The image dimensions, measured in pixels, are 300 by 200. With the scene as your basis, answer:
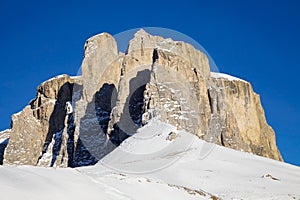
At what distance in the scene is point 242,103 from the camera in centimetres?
10656

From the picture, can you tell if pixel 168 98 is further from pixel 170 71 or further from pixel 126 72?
pixel 126 72

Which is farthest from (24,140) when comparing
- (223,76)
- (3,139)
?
(223,76)

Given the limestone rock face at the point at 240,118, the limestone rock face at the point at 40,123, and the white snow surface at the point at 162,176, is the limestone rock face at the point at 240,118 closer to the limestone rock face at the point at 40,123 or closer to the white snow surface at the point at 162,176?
the limestone rock face at the point at 40,123

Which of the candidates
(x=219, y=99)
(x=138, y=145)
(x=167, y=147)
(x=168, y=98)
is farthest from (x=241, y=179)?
(x=219, y=99)

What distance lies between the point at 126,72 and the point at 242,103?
102ft

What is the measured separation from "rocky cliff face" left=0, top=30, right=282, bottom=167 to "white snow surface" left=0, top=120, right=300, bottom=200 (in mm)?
24086

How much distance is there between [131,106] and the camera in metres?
83.8

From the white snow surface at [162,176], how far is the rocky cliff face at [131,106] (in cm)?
2409

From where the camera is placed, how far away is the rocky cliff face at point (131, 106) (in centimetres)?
7969

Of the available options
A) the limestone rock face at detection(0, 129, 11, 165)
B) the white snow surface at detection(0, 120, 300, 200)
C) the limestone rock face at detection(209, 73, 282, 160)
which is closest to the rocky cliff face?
the limestone rock face at detection(209, 73, 282, 160)

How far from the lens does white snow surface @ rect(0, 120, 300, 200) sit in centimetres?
1772

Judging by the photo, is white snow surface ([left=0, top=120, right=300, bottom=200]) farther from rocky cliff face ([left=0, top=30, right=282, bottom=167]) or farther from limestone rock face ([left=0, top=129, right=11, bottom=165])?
limestone rock face ([left=0, top=129, right=11, bottom=165])

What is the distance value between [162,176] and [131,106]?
53089mm

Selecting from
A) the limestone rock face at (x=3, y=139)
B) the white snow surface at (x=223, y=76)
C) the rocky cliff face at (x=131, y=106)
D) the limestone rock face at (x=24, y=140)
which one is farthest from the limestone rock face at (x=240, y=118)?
the limestone rock face at (x=3, y=139)
